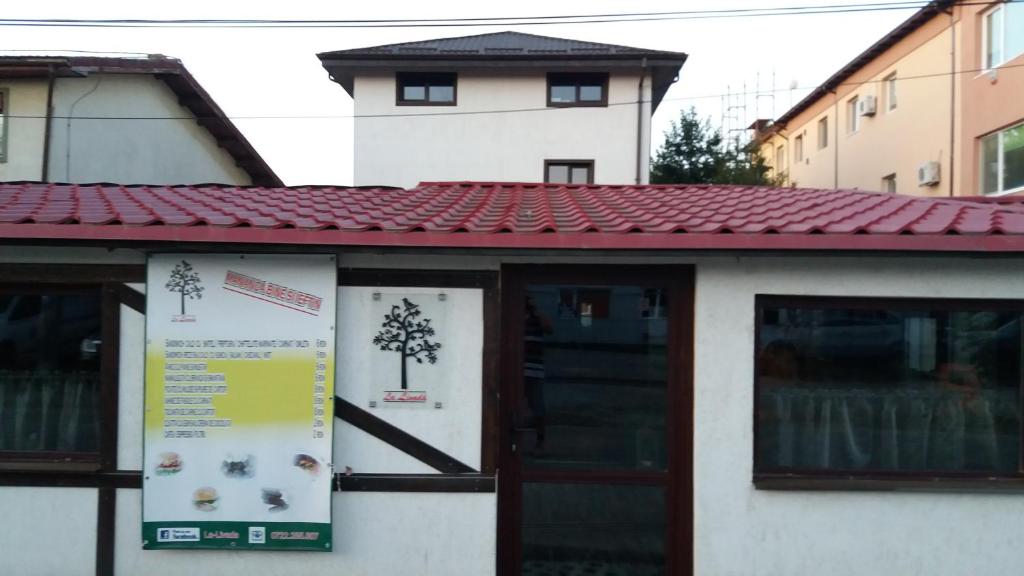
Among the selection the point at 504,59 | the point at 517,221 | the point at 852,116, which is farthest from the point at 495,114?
the point at 517,221

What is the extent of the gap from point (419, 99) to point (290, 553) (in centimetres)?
1575

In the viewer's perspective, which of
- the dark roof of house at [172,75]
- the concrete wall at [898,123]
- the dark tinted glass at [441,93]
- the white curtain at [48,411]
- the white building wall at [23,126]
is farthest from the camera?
the dark tinted glass at [441,93]

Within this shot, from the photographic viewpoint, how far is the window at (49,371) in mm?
5281

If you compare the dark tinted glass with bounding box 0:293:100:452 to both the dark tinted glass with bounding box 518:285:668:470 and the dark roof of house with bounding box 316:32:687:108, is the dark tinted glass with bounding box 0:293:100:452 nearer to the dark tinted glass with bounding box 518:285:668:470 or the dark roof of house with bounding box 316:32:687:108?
the dark tinted glass with bounding box 518:285:668:470

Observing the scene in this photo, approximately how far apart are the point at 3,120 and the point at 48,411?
11.6 m

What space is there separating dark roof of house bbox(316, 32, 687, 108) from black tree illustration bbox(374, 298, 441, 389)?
1454 cm

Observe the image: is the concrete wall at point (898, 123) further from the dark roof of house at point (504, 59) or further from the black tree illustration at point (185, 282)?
the black tree illustration at point (185, 282)

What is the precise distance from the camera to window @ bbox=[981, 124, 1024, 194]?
15.5m

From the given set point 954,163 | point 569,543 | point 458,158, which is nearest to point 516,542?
point 569,543

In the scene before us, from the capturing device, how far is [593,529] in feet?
17.3

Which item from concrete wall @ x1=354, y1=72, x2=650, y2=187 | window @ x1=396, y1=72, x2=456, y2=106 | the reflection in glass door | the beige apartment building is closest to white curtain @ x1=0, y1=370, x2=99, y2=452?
the reflection in glass door

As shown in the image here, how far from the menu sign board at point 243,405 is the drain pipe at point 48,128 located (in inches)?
438

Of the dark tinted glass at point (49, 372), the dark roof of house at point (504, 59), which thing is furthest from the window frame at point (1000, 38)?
the dark tinted glass at point (49, 372)

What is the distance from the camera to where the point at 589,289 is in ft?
17.1
